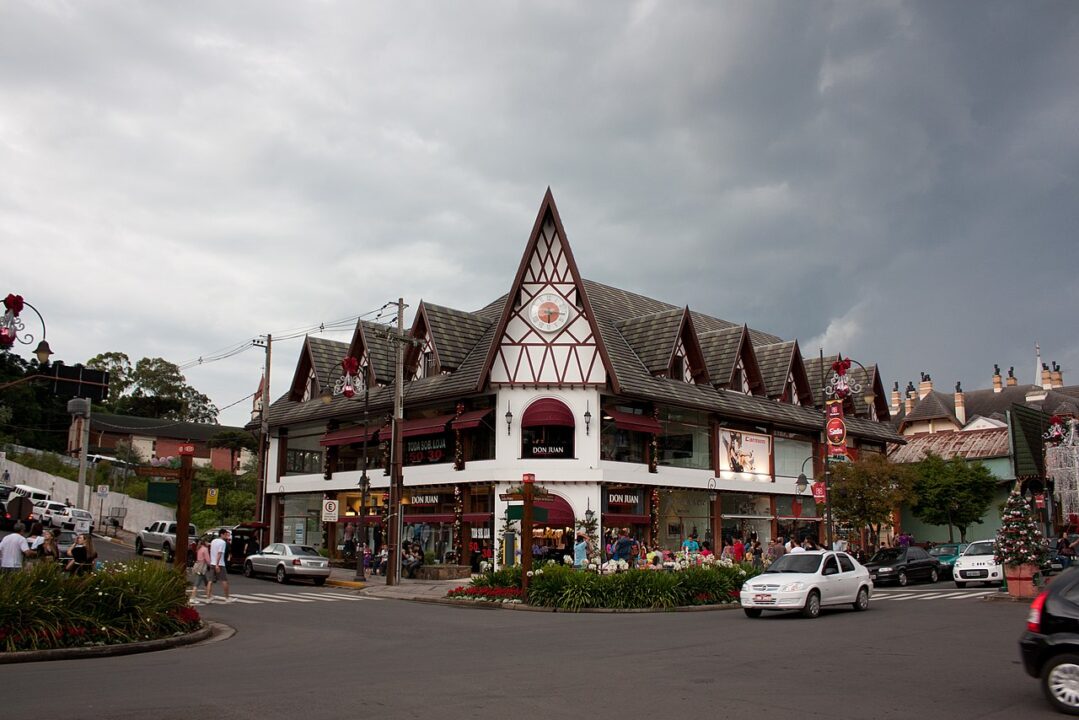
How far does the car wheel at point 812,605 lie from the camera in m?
20.2

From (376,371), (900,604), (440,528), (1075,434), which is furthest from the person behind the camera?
(1075,434)

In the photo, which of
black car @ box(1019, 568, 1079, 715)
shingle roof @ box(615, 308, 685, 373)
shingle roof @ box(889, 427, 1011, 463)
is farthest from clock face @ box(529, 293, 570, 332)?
shingle roof @ box(889, 427, 1011, 463)

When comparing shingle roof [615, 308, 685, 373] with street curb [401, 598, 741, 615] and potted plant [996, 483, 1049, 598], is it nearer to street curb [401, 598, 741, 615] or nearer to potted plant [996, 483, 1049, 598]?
street curb [401, 598, 741, 615]

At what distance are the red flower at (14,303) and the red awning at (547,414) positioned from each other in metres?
20.2

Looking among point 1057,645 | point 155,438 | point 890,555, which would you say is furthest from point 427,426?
point 155,438

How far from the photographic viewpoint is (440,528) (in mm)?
38250

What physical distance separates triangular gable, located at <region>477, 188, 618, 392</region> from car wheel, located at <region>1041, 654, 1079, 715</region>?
26317 mm

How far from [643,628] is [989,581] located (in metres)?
19.4

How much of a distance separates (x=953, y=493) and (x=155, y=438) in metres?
70.9

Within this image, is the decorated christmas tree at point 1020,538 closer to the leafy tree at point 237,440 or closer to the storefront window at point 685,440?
the storefront window at point 685,440

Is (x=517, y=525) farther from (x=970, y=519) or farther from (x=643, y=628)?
(x=970, y=519)

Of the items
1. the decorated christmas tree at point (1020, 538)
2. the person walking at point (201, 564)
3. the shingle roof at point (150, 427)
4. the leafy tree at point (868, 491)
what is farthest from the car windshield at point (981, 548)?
the shingle roof at point (150, 427)

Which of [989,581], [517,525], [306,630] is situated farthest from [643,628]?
[989,581]

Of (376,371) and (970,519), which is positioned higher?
(376,371)
